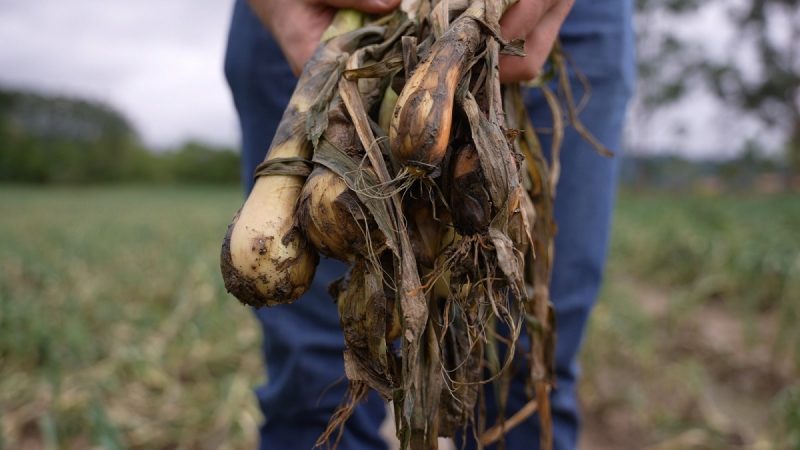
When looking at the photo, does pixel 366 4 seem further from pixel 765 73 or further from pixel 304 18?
pixel 765 73

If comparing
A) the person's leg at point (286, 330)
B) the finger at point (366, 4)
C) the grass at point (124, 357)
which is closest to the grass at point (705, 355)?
the person's leg at point (286, 330)

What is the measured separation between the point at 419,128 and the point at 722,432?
1.62 meters

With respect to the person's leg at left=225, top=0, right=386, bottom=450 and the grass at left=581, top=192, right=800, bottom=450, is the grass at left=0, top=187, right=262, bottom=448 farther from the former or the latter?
the grass at left=581, top=192, right=800, bottom=450

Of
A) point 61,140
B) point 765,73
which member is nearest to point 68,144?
point 61,140

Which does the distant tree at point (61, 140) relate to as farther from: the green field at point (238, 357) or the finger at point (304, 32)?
the finger at point (304, 32)

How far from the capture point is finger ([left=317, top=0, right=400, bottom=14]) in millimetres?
810

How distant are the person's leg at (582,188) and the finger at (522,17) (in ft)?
0.78

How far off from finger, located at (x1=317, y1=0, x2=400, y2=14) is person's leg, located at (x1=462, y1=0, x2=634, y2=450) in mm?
301

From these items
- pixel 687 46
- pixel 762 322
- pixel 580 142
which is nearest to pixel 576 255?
pixel 580 142

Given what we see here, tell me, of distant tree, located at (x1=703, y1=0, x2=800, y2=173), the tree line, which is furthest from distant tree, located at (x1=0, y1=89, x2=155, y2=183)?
distant tree, located at (x1=703, y1=0, x2=800, y2=173)

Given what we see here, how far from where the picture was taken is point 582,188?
1.08 meters

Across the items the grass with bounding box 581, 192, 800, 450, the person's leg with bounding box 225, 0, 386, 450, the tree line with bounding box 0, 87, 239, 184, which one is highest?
the person's leg with bounding box 225, 0, 386, 450

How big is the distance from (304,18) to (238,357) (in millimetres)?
2047

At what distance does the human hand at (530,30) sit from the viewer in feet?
2.47
